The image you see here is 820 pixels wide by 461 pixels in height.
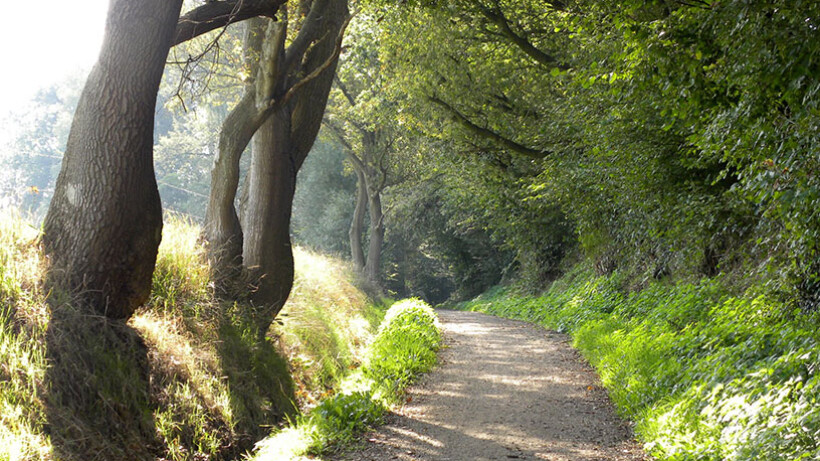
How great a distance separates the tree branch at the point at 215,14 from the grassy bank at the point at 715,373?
6.03 metres

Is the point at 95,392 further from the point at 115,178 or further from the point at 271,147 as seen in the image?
the point at 271,147

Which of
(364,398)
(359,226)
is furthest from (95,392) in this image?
(359,226)

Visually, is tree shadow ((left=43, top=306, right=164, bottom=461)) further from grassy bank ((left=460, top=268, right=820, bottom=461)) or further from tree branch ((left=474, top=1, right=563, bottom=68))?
tree branch ((left=474, top=1, right=563, bottom=68))

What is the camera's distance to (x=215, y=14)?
7078mm

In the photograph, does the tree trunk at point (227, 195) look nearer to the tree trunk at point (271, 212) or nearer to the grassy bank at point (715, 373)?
the tree trunk at point (271, 212)

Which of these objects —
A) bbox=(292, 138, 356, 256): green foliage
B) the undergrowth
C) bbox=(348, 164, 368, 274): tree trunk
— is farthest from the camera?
bbox=(292, 138, 356, 256): green foliage

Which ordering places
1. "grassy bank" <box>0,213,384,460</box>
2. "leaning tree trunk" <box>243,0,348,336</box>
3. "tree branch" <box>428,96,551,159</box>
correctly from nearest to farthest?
1. "grassy bank" <box>0,213,384,460</box>
2. "leaning tree trunk" <box>243,0,348,336</box>
3. "tree branch" <box>428,96,551,159</box>

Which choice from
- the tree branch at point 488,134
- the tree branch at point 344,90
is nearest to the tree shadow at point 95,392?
the tree branch at point 488,134

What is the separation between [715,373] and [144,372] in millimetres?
A: 5172

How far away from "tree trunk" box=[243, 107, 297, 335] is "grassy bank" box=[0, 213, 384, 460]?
78 centimetres

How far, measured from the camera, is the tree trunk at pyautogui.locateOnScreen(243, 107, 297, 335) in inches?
345

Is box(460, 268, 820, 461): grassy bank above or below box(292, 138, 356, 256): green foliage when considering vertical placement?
below

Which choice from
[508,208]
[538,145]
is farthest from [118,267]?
[508,208]

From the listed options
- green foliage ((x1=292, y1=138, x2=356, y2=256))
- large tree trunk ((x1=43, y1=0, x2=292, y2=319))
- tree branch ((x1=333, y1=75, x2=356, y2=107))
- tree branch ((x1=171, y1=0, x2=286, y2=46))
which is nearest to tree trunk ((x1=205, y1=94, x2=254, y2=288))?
tree branch ((x1=171, y1=0, x2=286, y2=46))
